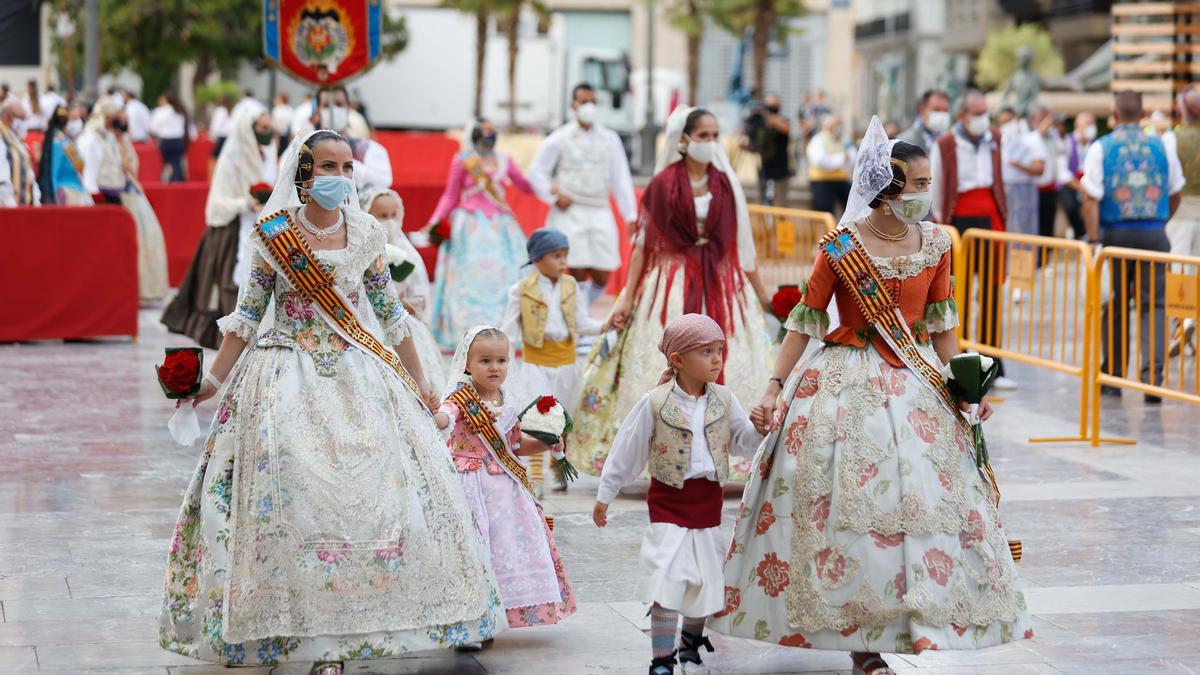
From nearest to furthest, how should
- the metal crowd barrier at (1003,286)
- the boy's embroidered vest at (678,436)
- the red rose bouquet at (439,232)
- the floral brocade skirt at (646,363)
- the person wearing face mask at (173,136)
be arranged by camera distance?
the boy's embroidered vest at (678,436)
the floral brocade skirt at (646,363)
the metal crowd barrier at (1003,286)
the red rose bouquet at (439,232)
the person wearing face mask at (173,136)

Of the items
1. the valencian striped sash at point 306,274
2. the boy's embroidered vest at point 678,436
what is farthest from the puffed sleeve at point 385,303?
the boy's embroidered vest at point 678,436

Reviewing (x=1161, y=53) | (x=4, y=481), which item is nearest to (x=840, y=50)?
(x=1161, y=53)

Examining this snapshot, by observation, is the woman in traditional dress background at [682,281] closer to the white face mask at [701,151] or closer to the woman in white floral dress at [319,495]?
the white face mask at [701,151]

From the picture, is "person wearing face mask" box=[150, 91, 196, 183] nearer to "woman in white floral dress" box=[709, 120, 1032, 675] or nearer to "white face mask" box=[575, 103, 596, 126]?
"white face mask" box=[575, 103, 596, 126]

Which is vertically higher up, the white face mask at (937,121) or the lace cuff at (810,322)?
the white face mask at (937,121)

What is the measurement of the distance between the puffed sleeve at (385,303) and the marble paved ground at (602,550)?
1.10 metres

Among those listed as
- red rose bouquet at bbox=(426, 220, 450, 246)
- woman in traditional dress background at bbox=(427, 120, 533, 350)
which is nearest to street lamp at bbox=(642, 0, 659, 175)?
woman in traditional dress background at bbox=(427, 120, 533, 350)

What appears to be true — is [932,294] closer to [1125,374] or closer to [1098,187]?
[1125,374]

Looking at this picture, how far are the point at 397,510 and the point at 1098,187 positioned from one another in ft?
25.8

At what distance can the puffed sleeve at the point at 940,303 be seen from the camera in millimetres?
6152

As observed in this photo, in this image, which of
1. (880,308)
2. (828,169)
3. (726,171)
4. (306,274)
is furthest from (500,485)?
(828,169)

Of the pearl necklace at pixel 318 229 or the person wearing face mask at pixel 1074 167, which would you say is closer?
the pearl necklace at pixel 318 229

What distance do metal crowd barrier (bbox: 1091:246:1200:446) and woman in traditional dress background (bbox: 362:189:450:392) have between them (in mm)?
3977

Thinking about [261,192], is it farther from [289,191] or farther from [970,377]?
[970,377]
